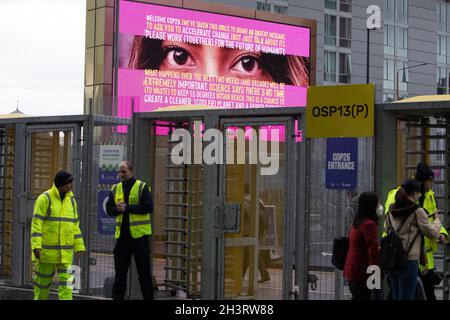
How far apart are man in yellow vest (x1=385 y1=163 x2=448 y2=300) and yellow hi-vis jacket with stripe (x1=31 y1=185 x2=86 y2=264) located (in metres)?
3.46

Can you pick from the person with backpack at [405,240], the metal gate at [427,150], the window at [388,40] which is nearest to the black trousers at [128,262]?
the metal gate at [427,150]

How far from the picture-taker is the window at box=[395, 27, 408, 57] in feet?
226

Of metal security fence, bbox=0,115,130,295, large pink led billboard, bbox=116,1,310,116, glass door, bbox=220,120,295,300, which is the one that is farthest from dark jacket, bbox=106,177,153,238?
large pink led billboard, bbox=116,1,310,116

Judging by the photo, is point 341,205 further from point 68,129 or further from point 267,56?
point 267,56

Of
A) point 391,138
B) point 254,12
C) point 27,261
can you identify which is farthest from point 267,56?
point 391,138

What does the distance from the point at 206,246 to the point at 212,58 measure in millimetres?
29042

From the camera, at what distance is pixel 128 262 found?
12.9m

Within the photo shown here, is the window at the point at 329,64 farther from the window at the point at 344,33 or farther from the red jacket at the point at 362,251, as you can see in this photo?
the red jacket at the point at 362,251

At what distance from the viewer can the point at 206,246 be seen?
13.7 m

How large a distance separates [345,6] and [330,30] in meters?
2.00

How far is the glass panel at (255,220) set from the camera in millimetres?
13180

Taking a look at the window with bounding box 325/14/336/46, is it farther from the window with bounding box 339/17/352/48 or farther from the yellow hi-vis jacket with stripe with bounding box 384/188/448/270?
the yellow hi-vis jacket with stripe with bounding box 384/188/448/270

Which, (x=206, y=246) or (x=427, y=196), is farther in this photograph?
(x=206, y=246)

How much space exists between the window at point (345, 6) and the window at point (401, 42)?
5.10m
